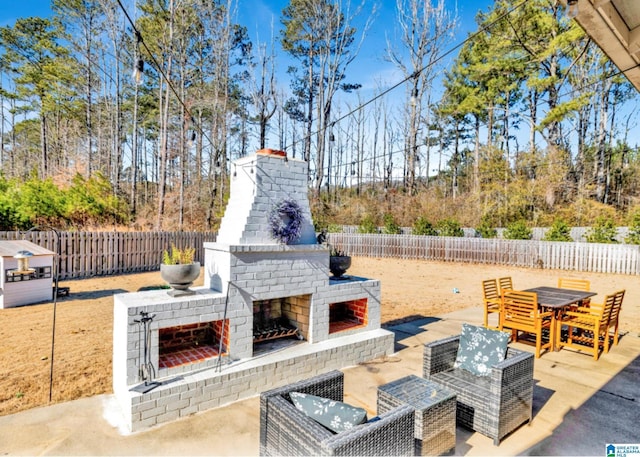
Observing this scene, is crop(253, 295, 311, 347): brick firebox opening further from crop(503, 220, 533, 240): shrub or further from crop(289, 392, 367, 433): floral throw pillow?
crop(503, 220, 533, 240): shrub

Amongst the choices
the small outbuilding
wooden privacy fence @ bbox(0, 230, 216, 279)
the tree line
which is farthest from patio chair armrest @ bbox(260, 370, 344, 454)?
the tree line

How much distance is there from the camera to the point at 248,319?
3.59 metres

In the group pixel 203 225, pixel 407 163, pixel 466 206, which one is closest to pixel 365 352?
pixel 203 225

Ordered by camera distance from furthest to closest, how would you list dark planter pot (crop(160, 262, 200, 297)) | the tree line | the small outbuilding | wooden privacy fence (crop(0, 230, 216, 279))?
the tree line, wooden privacy fence (crop(0, 230, 216, 279)), the small outbuilding, dark planter pot (crop(160, 262, 200, 297))

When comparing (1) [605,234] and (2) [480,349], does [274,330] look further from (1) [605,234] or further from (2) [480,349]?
(1) [605,234]

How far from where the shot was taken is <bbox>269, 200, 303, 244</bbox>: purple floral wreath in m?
3.84

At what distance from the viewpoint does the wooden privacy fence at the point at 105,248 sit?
9656 mm

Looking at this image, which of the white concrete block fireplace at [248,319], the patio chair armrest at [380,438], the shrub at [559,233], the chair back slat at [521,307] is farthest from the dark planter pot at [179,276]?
the shrub at [559,233]

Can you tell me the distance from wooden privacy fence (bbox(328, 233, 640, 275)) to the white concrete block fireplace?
10.3 meters

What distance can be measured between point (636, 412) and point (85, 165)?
2001 cm

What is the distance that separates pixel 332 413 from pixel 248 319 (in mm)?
1801

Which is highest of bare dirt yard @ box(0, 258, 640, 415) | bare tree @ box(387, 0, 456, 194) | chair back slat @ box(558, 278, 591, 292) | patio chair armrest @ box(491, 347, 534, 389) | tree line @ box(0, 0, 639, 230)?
bare tree @ box(387, 0, 456, 194)

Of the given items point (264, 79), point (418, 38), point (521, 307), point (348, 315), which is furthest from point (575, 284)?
point (418, 38)

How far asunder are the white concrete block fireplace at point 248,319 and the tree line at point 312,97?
10339 millimetres
